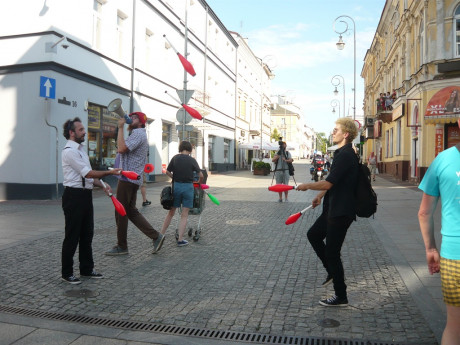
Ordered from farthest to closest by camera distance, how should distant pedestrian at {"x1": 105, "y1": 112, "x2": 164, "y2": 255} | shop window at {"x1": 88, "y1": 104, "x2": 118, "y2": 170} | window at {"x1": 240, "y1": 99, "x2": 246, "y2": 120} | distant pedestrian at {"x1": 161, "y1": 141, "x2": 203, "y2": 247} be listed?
window at {"x1": 240, "y1": 99, "x2": 246, "y2": 120}
shop window at {"x1": 88, "y1": 104, "x2": 118, "y2": 170}
distant pedestrian at {"x1": 161, "y1": 141, "x2": 203, "y2": 247}
distant pedestrian at {"x1": 105, "y1": 112, "x2": 164, "y2": 255}

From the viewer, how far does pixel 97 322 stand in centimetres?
398

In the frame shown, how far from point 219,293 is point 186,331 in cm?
103

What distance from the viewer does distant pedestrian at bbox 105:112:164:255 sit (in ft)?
20.6

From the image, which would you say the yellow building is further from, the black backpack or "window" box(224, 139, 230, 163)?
the black backpack

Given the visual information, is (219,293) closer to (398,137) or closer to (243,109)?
(398,137)

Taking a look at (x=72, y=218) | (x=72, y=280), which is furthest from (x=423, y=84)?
(x=72, y=280)

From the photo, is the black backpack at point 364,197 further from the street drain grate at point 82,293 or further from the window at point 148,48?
the window at point 148,48

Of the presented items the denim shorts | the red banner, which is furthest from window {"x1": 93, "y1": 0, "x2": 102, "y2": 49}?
the red banner

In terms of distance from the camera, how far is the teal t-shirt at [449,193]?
94.7 inches

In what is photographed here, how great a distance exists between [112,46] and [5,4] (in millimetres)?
4416

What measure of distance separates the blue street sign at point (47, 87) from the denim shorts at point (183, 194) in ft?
24.5

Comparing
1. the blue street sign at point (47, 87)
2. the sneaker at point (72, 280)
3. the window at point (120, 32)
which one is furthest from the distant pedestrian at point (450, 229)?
the window at point (120, 32)

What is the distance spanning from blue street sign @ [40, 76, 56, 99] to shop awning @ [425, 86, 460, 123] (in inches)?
562

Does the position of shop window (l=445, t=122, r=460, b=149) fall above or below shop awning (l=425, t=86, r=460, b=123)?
below
